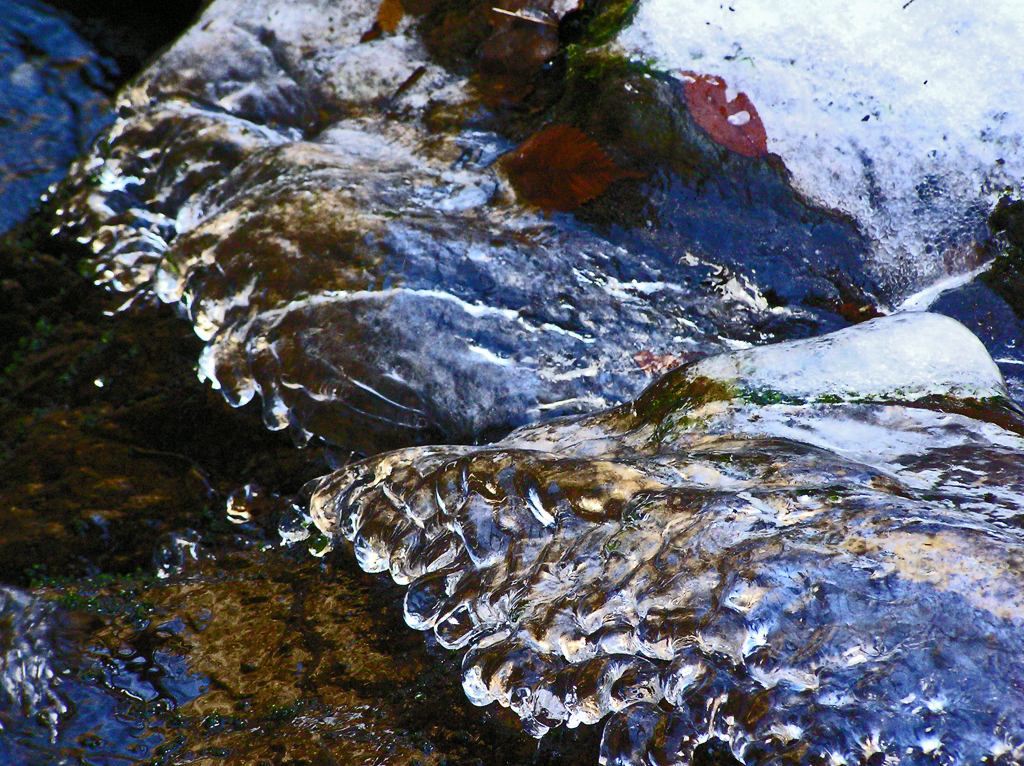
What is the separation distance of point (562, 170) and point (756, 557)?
5.90 ft

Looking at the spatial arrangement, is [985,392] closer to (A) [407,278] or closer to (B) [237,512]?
(A) [407,278]

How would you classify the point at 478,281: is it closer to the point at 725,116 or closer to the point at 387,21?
the point at 725,116

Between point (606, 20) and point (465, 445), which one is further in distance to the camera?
point (606, 20)

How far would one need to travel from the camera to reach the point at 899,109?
279 cm

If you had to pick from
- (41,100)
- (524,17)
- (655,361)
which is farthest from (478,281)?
(41,100)

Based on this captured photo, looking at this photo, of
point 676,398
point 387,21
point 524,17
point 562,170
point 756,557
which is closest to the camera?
point 756,557

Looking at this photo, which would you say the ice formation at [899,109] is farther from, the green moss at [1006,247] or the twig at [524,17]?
the twig at [524,17]

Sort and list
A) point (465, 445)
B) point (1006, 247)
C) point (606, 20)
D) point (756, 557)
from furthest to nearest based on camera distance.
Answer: point (606, 20) < point (1006, 247) < point (465, 445) < point (756, 557)

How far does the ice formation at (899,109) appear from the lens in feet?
9.02

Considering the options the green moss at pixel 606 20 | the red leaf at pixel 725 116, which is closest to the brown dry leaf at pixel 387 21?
the green moss at pixel 606 20

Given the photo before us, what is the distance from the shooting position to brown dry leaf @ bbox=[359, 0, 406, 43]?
376 centimetres

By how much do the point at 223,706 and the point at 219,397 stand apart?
1.37m

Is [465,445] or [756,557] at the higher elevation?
[756,557]

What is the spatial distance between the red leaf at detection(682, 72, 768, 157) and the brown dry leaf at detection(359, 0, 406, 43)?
158cm
